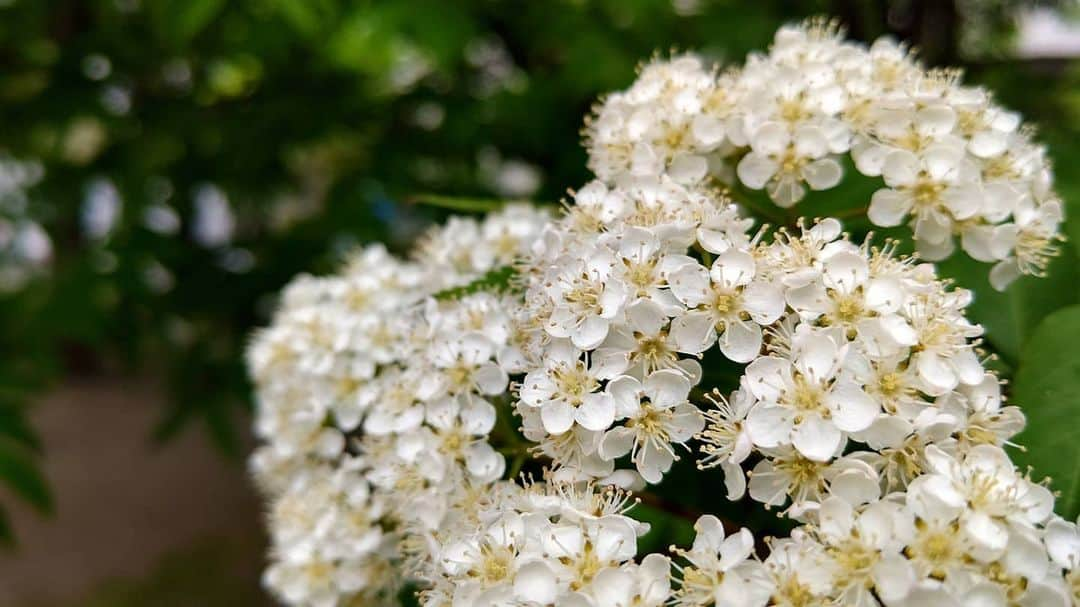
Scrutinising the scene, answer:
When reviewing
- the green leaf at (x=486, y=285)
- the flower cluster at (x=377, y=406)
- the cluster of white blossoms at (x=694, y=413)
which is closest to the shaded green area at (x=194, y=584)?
the flower cluster at (x=377, y=406)

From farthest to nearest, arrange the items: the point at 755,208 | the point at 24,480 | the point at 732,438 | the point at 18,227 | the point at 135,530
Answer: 1. the point at 135,530
2. the point at 18,227
3. the point at 24,480
4. the point at 755,208
5. the point at 732,438

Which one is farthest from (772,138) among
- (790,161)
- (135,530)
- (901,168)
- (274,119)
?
(135,530)

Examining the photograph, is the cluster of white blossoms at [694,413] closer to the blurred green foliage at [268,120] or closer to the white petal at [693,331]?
the white petal at [693,331]

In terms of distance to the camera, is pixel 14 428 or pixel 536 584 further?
pixel 14 428

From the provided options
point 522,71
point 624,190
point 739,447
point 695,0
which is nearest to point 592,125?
point 624,190

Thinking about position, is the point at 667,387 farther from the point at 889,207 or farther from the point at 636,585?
the point at 889,207

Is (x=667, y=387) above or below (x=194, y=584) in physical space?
above

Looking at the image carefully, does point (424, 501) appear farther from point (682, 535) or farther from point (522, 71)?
point (522, 71)

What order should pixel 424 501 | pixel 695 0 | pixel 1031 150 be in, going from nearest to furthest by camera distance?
pixel 424 501 → pixel 1031 150 → pixel 695 0
